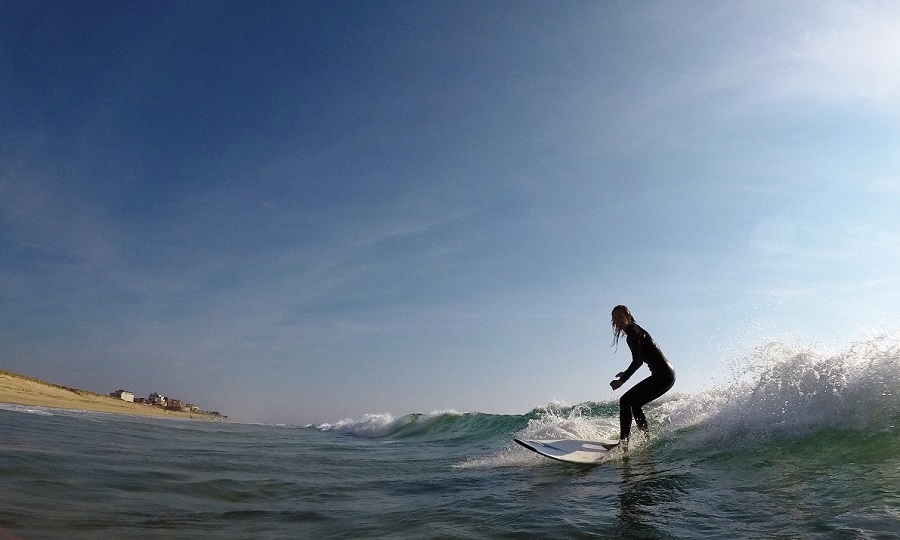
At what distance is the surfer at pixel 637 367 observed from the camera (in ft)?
26.7

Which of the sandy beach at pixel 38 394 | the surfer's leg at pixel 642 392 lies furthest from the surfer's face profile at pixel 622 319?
the sandy beach at pixel 38 394

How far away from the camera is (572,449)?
7.81 metres

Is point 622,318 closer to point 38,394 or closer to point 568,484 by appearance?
point 568,484

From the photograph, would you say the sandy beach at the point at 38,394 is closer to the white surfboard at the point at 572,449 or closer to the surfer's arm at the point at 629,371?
the white surfboard at the point at 572,449

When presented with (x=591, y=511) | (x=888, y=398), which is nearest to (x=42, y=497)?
(x=591, y=511)

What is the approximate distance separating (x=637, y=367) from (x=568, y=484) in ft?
8.43

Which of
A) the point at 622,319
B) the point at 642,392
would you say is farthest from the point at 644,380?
the point at 622,319

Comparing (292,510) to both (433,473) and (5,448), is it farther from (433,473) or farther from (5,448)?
(5,448)

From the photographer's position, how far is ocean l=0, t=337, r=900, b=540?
416cm

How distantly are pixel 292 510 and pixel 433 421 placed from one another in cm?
2147

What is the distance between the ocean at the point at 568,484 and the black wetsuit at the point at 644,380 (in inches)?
20.0

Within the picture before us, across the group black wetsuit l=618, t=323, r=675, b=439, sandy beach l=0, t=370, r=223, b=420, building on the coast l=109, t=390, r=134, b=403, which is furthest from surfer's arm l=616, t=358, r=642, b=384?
building on the coast l=109, t=390, r=134, b=403

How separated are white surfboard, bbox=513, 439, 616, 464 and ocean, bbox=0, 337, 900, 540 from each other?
0.61ft

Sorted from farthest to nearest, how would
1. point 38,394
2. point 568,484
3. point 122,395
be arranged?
point 122,395
point 38,394
point 568,484
